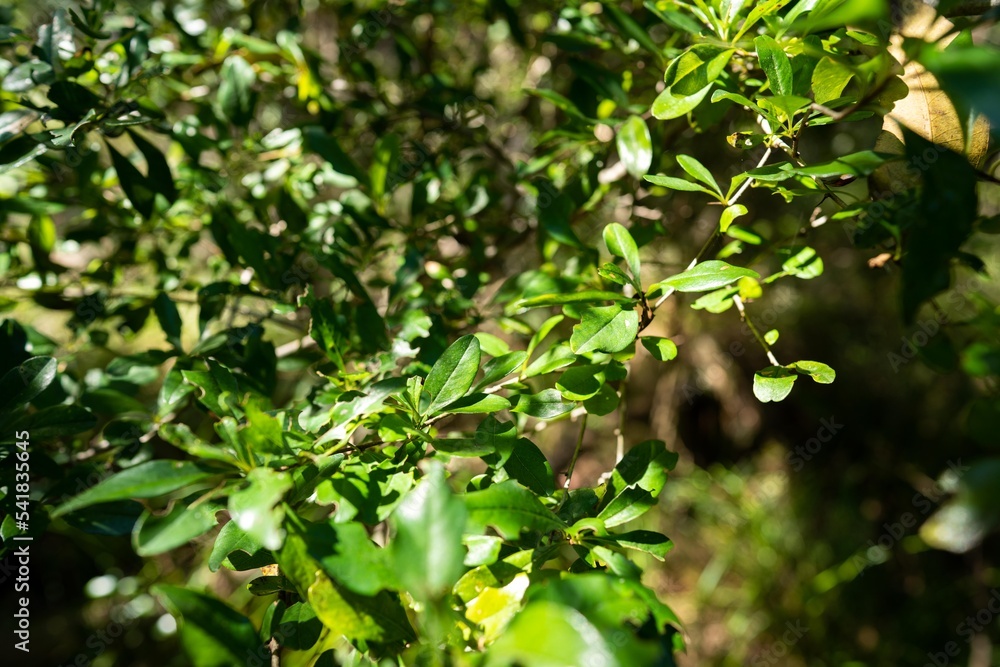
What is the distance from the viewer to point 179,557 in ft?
6.07

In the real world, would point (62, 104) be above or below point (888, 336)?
above

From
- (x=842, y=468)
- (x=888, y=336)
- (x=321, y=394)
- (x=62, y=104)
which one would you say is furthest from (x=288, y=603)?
(x=888, y=336)

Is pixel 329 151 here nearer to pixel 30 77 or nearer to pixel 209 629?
pixel 30 77

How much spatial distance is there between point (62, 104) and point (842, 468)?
2.69 meters

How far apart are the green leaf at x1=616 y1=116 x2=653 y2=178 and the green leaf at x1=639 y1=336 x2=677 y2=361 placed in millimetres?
208

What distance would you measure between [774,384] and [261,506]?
46 cm

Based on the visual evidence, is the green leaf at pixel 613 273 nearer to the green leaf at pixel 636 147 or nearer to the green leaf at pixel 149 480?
the green leaf at pixel 636 147

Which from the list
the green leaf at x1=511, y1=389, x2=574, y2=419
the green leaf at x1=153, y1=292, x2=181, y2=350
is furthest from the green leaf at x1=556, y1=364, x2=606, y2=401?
the green leaf at x1=153, y1=292, x2=181, y2=350

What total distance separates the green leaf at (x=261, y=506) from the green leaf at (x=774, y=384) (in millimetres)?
416

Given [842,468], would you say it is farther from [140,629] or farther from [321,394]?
[140,629]

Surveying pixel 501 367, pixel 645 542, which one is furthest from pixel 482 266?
pixel 645 542

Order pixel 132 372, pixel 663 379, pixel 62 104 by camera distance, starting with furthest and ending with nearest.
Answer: pixel 663 379 < pixel 132 372 < pixel 62 104

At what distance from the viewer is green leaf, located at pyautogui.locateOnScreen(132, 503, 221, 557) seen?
0.39 m

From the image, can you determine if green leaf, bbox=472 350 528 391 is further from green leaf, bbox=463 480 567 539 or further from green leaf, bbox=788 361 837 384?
green leaf, bbox=788 361 837 384
